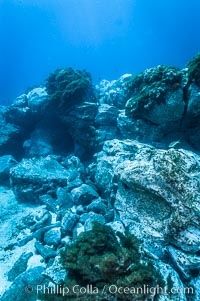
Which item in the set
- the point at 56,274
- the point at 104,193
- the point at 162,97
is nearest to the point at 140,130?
the point at 162,97

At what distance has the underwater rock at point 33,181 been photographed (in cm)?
991

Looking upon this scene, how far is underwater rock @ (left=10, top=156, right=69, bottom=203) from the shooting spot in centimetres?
991

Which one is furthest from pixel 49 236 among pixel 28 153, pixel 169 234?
pixel 28 153

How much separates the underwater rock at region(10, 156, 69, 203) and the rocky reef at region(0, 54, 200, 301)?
4 centimetres

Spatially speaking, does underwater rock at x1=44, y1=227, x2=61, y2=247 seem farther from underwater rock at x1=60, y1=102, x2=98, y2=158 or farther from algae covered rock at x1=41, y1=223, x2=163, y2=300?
underwater rock at x1=60, y1=102, x2=98, y2=158

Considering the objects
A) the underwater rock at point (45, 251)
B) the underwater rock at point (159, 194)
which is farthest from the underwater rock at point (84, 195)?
the underwater rock at point (159, 194)

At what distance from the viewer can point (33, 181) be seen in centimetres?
1001

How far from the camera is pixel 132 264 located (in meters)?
3.76

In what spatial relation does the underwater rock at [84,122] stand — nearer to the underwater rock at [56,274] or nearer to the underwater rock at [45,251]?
the underwater rock at [45,251]

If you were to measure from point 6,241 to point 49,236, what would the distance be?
1.77m

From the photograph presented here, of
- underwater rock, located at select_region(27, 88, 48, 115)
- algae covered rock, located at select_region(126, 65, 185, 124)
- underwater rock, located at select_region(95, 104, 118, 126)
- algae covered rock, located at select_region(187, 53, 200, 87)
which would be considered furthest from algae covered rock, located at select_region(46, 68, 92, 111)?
algae covered rock, located at select_region(187, 53, 200, 87)

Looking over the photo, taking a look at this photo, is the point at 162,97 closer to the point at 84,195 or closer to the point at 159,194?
the point at 159,194

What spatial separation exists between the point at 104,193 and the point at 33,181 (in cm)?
335

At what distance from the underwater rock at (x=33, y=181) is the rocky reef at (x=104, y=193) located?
0.04 meters
